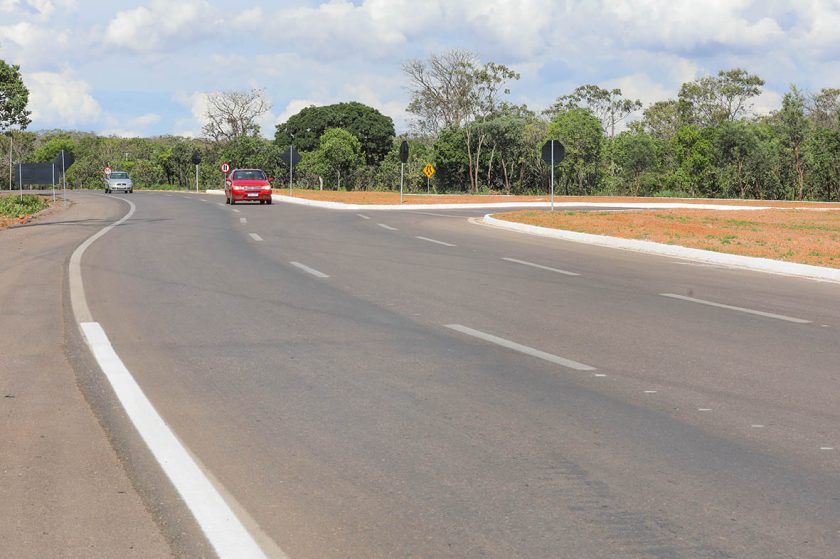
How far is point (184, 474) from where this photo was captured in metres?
4.54

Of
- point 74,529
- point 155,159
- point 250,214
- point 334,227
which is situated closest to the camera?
point 74,529

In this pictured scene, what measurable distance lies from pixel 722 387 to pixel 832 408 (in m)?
0.80

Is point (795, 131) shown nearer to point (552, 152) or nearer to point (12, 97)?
point (552, 152)

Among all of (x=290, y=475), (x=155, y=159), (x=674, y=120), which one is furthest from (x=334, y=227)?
(x=155, y=159)

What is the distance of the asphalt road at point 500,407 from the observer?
3.87 m

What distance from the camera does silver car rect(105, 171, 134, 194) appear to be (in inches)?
2623

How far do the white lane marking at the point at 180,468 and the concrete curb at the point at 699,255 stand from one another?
1159 centimetres

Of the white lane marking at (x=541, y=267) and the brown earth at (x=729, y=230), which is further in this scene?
the brown earth at (x=729, y=230)

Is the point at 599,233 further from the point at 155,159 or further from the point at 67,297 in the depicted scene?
the point at 155,159

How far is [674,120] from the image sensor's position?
275 feet

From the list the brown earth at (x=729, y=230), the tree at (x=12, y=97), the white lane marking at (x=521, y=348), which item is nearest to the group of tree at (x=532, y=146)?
the tree at (x=12, y=97)

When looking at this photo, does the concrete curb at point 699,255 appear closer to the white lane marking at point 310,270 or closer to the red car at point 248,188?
the white lane marking at point 310,270

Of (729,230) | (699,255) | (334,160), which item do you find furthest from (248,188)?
(334,160)

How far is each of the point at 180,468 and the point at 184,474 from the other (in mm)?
108
